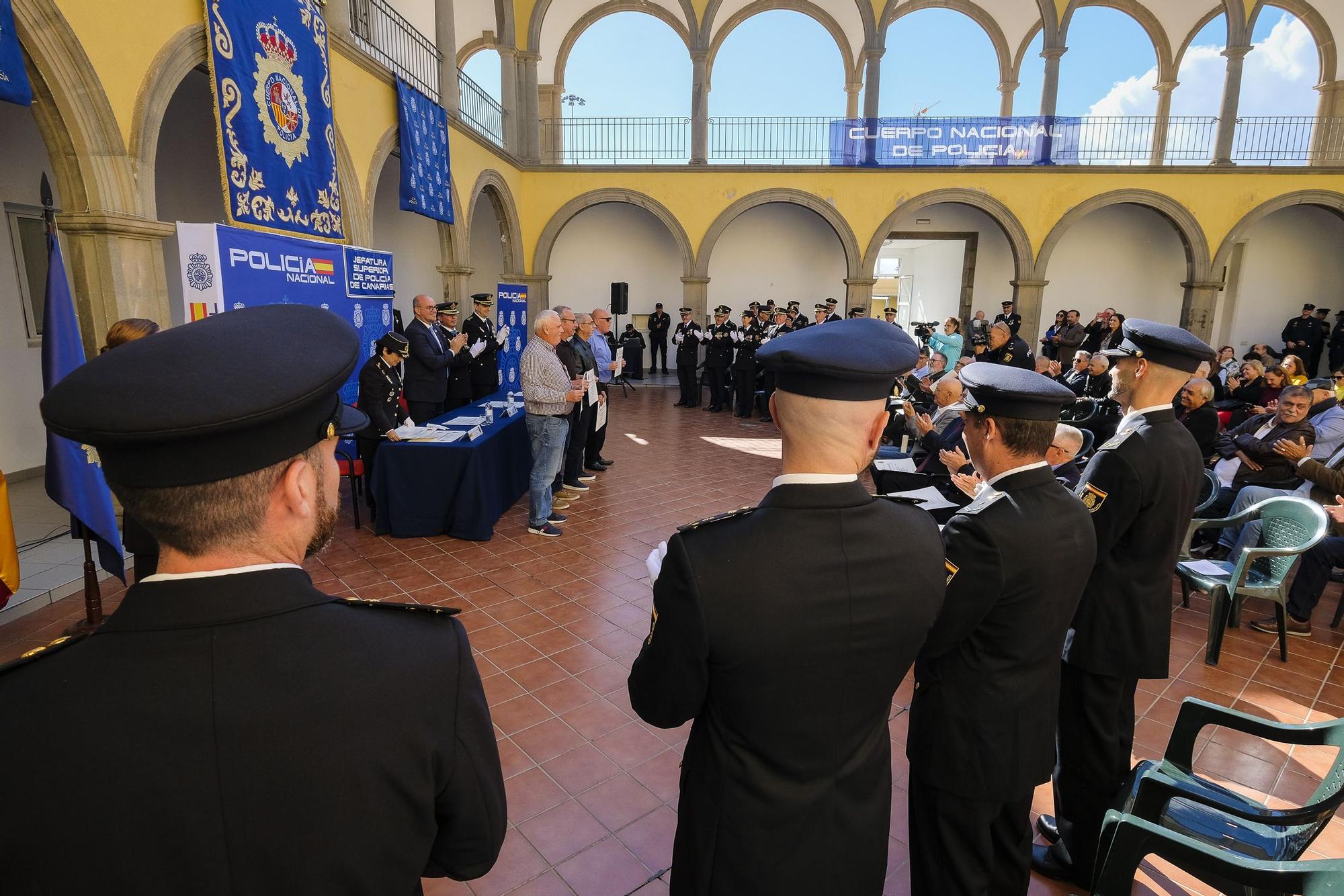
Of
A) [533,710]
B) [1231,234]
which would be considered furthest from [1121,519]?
[1231,234]

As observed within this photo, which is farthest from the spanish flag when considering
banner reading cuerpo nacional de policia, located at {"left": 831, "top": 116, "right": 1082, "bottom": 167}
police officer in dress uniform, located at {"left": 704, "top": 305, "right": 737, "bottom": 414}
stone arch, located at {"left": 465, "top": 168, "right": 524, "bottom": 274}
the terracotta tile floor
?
banner reading cuerpo nacional de policia, located at {"left": 831, "top": 116, "right": 1082, "bottom": 167}

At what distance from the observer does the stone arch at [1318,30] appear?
14375 millimetres

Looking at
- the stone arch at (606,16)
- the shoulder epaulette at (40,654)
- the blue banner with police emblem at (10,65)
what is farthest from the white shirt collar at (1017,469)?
the stone arch at (606,16)

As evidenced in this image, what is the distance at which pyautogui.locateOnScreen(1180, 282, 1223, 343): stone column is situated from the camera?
1482 cm

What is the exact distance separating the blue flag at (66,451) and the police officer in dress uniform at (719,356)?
32.1ft

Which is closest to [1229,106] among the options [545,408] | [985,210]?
[985,210]

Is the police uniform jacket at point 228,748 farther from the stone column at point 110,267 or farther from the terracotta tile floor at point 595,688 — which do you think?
the stone column at point 110,267

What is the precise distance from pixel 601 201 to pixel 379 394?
1099 centimetres

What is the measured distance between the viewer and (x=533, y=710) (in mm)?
3416

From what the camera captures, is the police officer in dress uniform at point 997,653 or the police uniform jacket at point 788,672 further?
the police officer in dress uniform at point 997,653

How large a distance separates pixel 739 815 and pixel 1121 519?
1.71 metres

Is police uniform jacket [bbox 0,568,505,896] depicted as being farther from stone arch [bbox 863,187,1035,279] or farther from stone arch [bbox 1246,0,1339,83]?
stone arch [bbox 1246,0,1339,83]

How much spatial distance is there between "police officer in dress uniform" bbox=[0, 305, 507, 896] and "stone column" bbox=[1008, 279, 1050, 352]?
16.1 meters

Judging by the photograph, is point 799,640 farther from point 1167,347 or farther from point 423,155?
point 423,155
